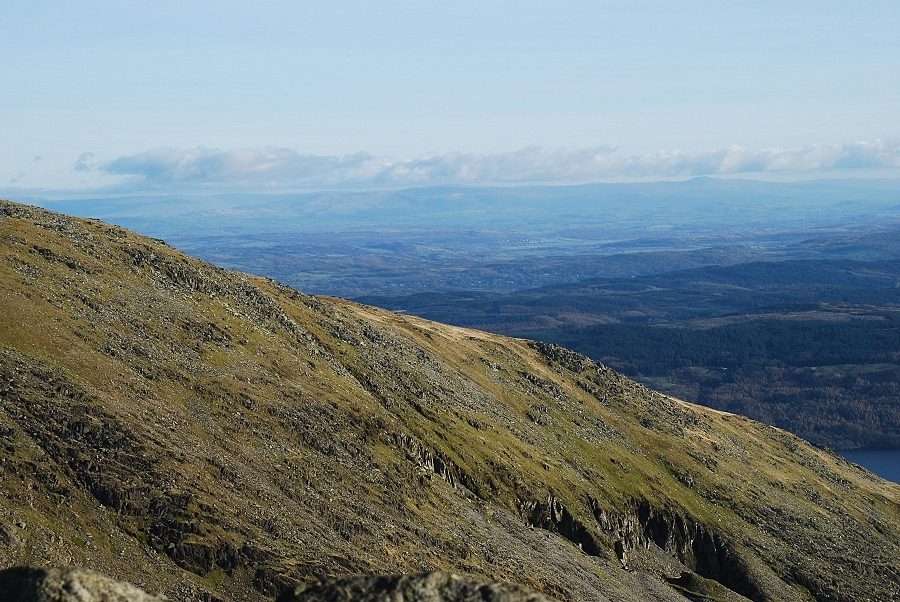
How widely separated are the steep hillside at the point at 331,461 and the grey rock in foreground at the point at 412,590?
16441 millimetres

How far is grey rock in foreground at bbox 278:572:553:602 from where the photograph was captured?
84.9 feet

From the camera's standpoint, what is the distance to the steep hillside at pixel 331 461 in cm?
6888

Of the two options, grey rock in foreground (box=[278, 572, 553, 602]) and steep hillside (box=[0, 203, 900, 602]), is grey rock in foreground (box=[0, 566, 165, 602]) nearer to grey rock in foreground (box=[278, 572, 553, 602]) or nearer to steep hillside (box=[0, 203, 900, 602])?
grey rock in foreground (box=[278, 572, 553, 602])

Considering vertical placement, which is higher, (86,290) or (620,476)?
(86,290)

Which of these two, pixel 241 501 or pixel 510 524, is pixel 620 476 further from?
pixel 241 501

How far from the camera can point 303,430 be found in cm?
9681

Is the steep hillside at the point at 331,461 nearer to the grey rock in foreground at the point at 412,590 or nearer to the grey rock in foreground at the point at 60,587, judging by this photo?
the grey rock in foreground at the point at 412,590

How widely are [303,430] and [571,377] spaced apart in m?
88.5

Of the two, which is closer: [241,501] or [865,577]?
[241,501]

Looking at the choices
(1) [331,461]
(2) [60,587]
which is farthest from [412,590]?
(1) [331,461]

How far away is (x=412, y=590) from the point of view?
26.0m

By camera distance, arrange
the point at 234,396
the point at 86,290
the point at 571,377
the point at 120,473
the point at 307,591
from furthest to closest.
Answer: the point at 571,377 < the point at 86,290 < the point at 234,396 < the point at 120,473 < the point at 307,591

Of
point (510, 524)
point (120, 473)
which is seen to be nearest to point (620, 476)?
point (510, 524)

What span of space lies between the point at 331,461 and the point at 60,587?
7005 centimetres
